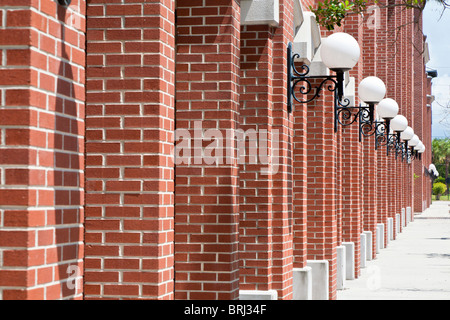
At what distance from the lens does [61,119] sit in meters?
3.96

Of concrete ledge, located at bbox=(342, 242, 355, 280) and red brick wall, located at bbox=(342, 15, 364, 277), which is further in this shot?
concrete ledge, located at bbox=(342, 242, 355, 280)

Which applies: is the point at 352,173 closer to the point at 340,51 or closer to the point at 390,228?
the point at 340,51

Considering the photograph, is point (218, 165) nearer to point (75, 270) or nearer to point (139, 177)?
point (139, 177)

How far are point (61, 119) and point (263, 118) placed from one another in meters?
3.97

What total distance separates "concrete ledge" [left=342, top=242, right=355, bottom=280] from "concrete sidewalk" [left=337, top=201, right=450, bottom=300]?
222 millimetres

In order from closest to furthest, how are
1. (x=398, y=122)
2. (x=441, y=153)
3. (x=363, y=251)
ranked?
(x=398, y=122) < (x=363, y=251) < (x=441, y=153)

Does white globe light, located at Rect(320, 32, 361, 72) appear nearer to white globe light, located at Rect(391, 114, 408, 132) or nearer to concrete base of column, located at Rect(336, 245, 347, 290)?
concrete base of column, located at Rect(336, 245, 347, 290)

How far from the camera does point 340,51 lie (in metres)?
9.05

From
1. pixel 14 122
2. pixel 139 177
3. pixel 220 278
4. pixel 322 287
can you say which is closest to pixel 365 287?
pixel 322 287

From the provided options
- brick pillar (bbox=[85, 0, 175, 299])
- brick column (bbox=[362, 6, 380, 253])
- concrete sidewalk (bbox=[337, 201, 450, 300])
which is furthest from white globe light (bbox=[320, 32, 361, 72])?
brick column (bbox=[362, 6, 380, 253])

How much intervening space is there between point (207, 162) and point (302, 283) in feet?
14.5

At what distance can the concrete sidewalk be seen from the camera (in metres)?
13.4

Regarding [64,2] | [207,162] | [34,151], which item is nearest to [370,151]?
[207,162]

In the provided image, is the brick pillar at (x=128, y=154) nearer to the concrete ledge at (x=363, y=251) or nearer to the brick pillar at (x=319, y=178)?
the brick pillar at (x=319, y=178)
